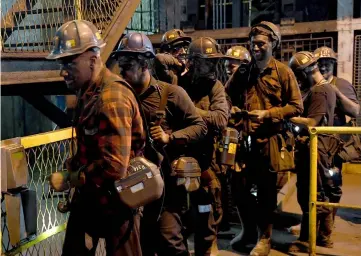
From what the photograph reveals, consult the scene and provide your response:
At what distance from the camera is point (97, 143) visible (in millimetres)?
2576

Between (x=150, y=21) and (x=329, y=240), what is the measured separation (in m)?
9.08

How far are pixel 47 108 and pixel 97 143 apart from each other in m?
5.62

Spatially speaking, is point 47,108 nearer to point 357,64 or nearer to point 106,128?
point 106,128

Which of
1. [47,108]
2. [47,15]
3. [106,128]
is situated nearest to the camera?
[106,128]

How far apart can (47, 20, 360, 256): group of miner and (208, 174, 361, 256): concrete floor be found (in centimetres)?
16

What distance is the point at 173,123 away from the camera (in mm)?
3607

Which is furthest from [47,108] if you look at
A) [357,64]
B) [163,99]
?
[357,64]

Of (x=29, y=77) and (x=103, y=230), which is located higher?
(x=29, y=77)

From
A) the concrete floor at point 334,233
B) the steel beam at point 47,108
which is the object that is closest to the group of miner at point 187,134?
the concrete floor at point 334,233

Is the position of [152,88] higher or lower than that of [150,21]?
lower

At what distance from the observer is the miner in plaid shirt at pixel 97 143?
2.51m

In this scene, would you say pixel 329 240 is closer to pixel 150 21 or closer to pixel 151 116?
pixel 151 116

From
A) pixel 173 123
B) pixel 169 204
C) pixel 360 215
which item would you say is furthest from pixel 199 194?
A: pixel 360 215

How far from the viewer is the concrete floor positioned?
Answer: 4516 mm
